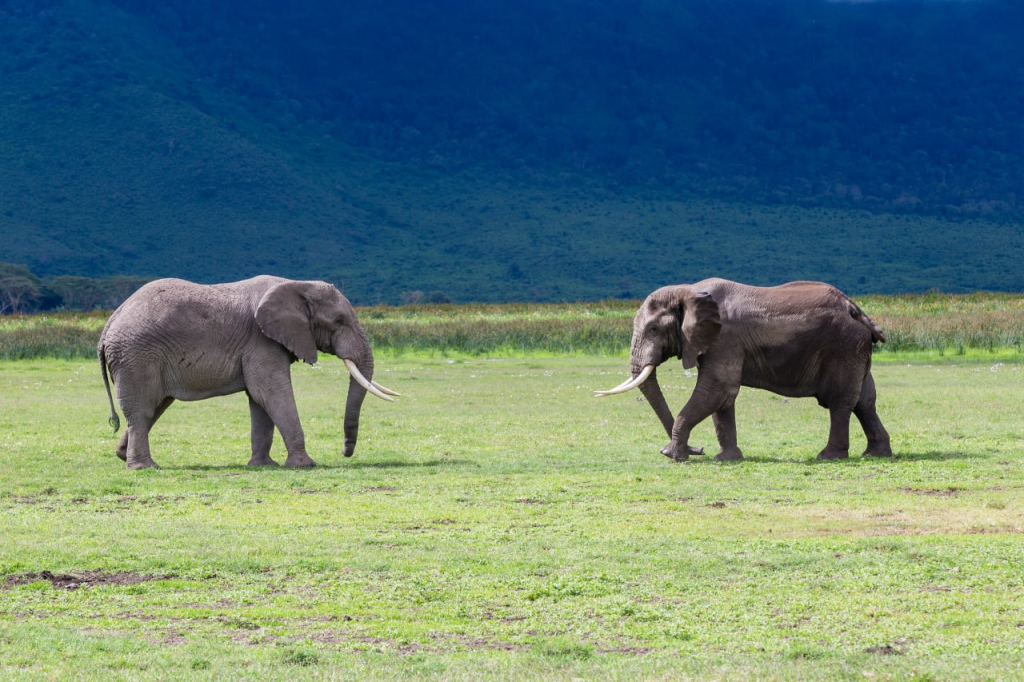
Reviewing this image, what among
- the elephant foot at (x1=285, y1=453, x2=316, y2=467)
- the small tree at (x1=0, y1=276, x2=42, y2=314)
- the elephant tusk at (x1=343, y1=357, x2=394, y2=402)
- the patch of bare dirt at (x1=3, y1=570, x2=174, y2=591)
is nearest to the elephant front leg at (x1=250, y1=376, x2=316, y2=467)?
the elephant foot at (x1=285, y1=453, x2=316, y2=467)

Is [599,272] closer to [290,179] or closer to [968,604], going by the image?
[290,179]

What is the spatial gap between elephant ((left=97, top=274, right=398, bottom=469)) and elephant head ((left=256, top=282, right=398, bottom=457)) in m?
0.01

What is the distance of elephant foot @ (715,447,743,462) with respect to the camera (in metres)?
15.9

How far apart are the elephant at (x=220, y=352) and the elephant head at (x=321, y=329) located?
11mm

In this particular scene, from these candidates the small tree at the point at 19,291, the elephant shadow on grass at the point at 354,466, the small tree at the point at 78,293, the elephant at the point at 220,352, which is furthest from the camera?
the small tree at the point at 78,293

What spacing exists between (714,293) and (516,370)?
18410mm

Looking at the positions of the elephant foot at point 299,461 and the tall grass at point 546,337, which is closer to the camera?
the elephant foot at point 299,461

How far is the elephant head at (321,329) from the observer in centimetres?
1606

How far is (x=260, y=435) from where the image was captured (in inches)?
640

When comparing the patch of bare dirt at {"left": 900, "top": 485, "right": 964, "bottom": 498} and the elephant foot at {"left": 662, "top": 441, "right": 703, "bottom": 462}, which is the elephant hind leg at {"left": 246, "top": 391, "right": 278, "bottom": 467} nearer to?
the elephant foot at {"left": 662, "top": 441, "right": 703, "bottom": 462}

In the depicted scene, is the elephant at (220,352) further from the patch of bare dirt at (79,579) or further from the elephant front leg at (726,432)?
the patch of bare dirt at (79,579)

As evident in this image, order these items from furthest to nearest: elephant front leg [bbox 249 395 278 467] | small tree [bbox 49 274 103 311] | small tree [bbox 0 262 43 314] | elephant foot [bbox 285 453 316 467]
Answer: small tree [bbox 49 274 103 311], small tree [bbox 0 262 43 314], elephant front leg [bbox 249 395 278 467], elephant foot [bbox 285 453 316 467]

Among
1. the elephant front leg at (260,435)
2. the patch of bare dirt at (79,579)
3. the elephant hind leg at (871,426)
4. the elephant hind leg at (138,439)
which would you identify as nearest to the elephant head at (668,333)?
the elephant hind leg at (871,426)

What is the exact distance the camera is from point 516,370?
34438 mm
